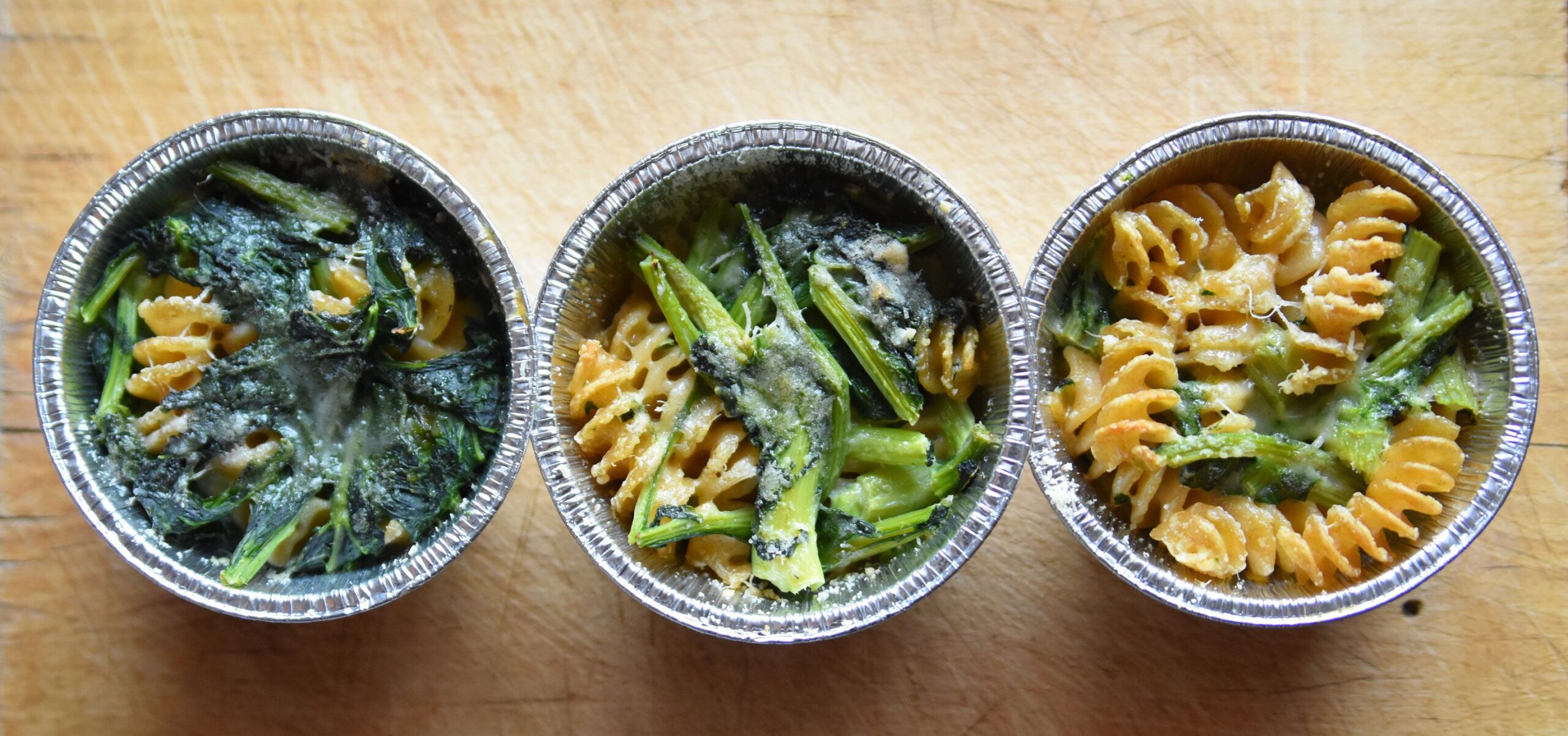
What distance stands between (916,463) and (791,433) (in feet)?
0.90

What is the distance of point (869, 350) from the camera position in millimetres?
2139

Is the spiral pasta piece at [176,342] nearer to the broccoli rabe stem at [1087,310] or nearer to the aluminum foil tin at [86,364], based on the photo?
the aluminum foil tin at [86,364]

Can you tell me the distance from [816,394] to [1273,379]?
3.11 ft

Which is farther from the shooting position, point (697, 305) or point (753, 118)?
point (753, 118)

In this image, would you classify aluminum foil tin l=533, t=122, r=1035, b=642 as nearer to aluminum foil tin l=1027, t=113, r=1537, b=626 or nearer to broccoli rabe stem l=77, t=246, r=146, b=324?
aluminum foil tin l=1027, t=113, r=1537, b=626

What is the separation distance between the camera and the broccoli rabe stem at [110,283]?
2.29 m

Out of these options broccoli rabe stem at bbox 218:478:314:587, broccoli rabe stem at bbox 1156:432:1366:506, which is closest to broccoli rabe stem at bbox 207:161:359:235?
broccoli rabe stem at bbox 218:478:314:587

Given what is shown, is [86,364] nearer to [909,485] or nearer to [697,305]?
[697,305]

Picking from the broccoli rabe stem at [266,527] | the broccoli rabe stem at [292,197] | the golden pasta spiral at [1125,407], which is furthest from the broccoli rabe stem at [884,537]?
the broccoli rabe stem at [292,197]

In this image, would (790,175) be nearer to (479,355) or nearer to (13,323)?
(479,355)

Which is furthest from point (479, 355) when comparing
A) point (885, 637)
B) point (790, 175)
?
point (885, 637)

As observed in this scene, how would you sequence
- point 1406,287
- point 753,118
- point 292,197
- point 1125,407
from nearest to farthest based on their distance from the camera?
point 1125,407 → point 1406,287 → point 292,197 → point 753,118

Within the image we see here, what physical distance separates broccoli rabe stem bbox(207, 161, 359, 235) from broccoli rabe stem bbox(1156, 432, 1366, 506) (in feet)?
5.88

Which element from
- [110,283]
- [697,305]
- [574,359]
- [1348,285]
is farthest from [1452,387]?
[110,283]
